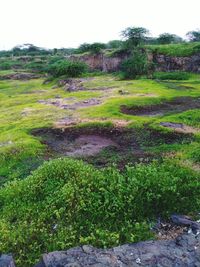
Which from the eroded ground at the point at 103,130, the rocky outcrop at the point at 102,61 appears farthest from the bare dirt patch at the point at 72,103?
the rocky outcrop at the point at 102,61

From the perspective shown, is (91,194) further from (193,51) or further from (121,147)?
(193,51)

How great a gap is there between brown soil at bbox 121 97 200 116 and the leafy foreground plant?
13662 mm

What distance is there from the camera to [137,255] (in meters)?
12.1

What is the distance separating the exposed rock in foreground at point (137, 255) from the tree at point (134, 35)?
5681 centimetres

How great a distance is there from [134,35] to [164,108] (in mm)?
37323

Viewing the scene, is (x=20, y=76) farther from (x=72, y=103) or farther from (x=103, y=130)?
(x=103, y=130)

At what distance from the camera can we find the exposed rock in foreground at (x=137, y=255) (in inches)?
456

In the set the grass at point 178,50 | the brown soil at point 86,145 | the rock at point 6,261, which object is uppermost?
the grass at point 178,50

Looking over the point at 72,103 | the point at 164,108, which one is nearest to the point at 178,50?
the point at 72,103

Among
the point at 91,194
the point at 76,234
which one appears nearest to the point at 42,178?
the point at 91,194

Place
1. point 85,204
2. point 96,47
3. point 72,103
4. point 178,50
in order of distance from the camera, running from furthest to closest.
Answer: point 96,47, point 178,50, point 72,103, point 85,204

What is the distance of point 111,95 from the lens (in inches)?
1543

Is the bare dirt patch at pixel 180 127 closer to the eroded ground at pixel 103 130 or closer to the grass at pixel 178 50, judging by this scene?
the eroded ground at pixel 103 130

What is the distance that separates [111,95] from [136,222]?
2607 cm
